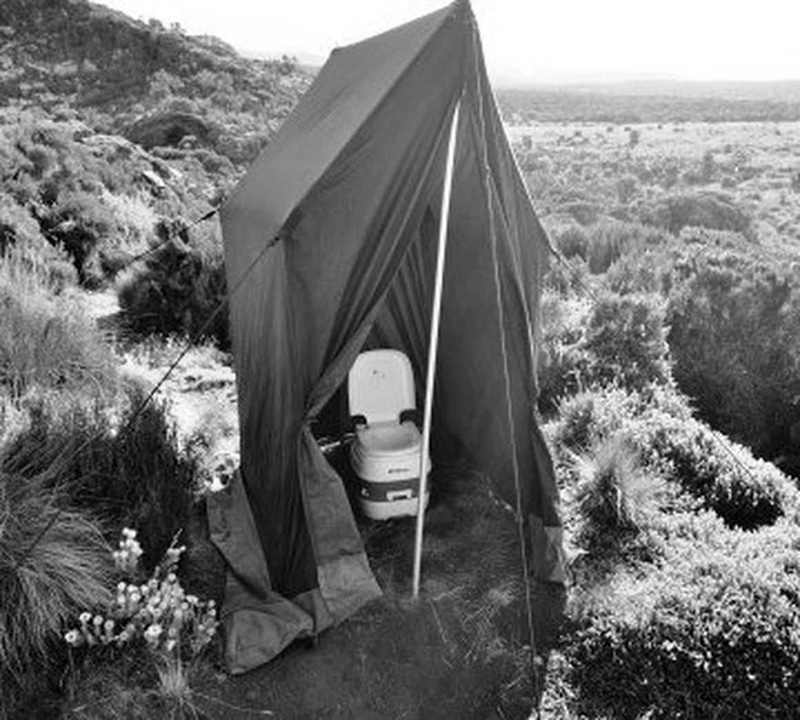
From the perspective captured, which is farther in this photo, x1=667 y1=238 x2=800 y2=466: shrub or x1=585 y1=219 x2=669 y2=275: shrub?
x1=585 y1=219 x2=669 y2=275: shrub

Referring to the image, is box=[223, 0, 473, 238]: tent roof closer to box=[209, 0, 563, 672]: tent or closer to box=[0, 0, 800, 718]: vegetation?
box=[209, 0, 563, 672]: tent

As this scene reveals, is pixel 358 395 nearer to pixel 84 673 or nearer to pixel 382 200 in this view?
pixel 382 200

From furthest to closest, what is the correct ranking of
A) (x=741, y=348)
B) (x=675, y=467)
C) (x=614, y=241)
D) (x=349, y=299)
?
(x=614, y=241) → (x=741, y=348) → (x=675, y=467) → (x=349, y=299)

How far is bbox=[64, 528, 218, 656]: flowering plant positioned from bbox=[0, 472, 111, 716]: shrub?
12 cm

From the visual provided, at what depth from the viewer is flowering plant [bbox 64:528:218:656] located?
3.98 meters

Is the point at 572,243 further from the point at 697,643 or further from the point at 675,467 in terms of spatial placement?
the point at 697,643

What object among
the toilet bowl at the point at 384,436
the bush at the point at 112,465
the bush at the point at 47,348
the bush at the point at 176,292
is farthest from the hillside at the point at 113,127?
the toilet bowl at the point at 384,436

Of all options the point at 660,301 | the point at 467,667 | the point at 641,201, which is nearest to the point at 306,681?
the point at 467,667

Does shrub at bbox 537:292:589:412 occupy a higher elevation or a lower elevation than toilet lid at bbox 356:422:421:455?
lower

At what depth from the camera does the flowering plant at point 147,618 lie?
3980mm

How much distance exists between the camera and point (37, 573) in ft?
13.3

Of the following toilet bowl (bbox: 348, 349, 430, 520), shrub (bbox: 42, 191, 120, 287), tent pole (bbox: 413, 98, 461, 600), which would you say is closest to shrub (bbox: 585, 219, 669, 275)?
shrub (bbox: 42, 191, 120, 287)

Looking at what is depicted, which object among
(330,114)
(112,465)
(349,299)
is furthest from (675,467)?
(112,465)

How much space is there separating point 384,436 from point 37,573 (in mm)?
2490
